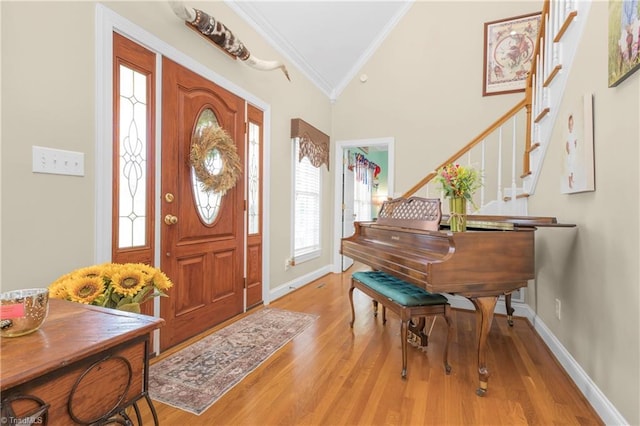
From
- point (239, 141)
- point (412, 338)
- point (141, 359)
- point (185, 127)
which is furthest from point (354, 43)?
point (141, 359)

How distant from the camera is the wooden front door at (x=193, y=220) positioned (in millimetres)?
2322

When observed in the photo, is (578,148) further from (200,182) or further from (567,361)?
(200,182)

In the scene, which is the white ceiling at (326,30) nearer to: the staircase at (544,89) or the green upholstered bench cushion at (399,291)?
the staircase at (544,89)

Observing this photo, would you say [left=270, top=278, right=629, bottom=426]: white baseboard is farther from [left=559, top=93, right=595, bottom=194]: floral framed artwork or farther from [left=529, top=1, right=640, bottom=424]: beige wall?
[left=559, top=93, right=595, bottom=194]: floral framed artwork

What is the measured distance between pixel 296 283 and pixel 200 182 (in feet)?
6.80

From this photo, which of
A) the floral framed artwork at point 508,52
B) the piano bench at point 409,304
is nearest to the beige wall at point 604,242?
the piano bench at point 409,304

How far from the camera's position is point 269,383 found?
1904mm

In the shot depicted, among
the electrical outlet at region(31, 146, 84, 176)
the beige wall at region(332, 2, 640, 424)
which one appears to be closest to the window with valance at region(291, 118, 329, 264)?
the beige wall at region(332, 2, 640, 424)

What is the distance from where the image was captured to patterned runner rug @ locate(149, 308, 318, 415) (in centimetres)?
177

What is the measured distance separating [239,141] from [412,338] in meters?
2.33

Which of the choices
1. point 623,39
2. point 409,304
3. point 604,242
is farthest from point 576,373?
point 623,39

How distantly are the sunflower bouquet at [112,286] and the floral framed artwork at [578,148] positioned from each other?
7.38ft

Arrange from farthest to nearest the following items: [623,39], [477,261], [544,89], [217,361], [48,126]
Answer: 1. [544,89]
2. [217,361]
3. [477,261]
4. [48,126]
5. [623,39]

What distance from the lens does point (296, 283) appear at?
4145 millimetres
